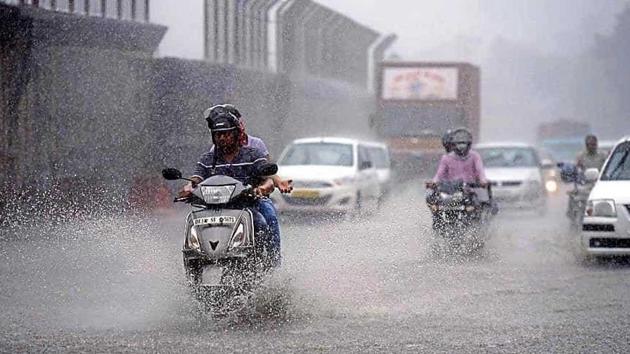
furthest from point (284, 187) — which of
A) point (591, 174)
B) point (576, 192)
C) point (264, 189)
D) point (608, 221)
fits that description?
point (576, 192)

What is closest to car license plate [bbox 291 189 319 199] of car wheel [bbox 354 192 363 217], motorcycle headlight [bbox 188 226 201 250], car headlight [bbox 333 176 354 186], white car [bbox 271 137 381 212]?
white car [bbox 271 137 381 212]

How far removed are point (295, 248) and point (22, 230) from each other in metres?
5.58

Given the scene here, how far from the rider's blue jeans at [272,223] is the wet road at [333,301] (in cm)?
23

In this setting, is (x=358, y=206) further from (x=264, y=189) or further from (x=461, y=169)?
(x=264, y=189)

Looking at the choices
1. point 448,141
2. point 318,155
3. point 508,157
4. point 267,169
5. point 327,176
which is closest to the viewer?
point 267,169

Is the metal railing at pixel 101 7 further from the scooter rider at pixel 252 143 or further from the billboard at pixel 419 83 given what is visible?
the scooter rider at pixel 252 143

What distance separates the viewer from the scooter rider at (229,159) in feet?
→ 29.3

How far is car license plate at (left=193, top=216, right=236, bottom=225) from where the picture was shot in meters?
8.38

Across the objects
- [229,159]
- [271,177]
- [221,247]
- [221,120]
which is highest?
[221,120]

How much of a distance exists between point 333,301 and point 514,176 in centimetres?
1531

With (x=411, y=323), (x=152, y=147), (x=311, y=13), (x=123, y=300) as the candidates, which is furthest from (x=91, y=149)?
(x=411, y=323)

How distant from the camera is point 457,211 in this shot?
592 inches

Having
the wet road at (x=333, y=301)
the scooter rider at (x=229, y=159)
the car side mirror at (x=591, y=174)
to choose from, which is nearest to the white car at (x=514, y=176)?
the wet road at (x=333, y=301)

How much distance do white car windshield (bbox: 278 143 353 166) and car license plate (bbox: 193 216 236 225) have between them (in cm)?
1413
